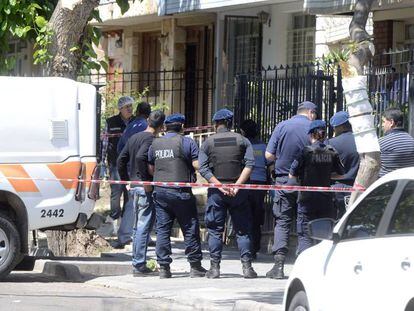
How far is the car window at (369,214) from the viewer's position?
7039 millimetres

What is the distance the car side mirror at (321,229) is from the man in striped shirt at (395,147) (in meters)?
4.00

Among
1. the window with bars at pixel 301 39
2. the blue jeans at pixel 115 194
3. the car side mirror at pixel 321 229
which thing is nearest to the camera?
the car side mirror at pixel 321 229

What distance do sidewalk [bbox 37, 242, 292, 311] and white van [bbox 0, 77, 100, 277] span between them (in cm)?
83

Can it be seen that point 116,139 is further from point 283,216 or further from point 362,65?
point 362,65

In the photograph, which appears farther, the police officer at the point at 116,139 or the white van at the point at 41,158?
the police officer at the point at 116,139

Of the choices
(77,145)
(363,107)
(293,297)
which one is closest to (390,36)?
(77,145)

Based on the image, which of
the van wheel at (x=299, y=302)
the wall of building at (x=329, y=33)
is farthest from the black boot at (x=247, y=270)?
the wall of building at (x=329, y=33)

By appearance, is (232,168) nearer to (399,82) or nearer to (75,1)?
(399,82)

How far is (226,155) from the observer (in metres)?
12.3

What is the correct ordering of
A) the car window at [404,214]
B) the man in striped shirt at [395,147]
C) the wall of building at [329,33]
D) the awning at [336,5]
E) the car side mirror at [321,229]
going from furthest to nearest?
the wall of building at [329,33]
the awning at [336,5]
the man in striped shirt at [395,147]
the car side mirror at [321,229]
the car window at [404,214]

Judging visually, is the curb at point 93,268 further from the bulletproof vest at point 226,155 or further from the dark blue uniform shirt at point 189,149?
the bulletproof vest at point 226,155

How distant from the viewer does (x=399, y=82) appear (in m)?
13.4

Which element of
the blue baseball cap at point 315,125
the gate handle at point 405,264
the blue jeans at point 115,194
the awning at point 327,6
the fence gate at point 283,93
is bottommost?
the blue jeans at point 115,194

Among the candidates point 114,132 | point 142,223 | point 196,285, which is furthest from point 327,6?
point 196,285
